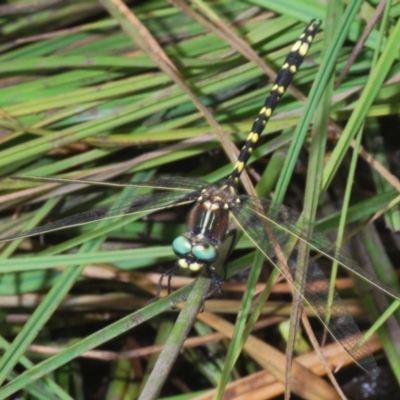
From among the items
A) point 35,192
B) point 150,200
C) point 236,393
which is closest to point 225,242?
point 150,200

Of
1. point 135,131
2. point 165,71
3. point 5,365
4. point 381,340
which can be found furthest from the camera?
point 135,131

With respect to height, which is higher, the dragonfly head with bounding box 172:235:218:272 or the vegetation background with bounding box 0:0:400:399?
the vegetation background with bounding box 0:0:400:399

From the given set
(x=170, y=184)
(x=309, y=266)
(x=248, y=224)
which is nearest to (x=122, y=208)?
(x=170, y=184)

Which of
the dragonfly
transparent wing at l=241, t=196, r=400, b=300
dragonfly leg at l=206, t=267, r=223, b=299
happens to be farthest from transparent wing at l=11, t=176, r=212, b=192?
dragonfly leg at l=206, t=267, r=223, b=299

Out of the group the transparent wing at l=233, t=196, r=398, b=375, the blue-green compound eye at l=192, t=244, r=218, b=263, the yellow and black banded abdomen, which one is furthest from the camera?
the yellow and black banded abdomen

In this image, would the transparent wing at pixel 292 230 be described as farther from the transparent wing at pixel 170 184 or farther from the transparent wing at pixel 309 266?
the transparent wing at pixel 170 184

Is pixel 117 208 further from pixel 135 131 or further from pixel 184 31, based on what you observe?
pixel 184 31

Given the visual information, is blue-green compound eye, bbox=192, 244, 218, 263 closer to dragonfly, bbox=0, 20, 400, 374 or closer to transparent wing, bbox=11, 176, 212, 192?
dragonfly, bbox=0, 20, 400, 374
